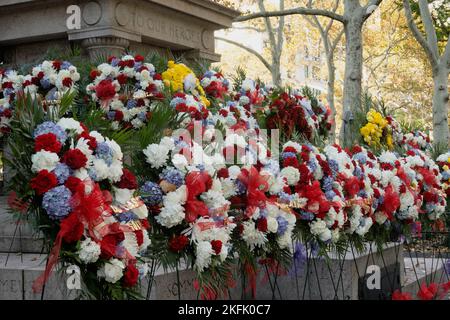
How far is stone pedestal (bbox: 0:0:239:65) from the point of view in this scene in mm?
7277

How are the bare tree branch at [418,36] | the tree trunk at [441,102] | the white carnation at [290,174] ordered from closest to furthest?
1. the white carnation at [290,174]
2. the bare tree branch at [418,36]
3. the tree trunk at [441,102]

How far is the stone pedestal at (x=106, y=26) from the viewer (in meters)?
7.28

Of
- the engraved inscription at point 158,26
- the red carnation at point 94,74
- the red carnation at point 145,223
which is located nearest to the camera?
the red carnation at point 145,223

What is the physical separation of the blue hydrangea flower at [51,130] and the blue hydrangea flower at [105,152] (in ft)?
0.51

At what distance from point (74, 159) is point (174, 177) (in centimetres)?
65

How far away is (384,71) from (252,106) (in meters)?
26.5

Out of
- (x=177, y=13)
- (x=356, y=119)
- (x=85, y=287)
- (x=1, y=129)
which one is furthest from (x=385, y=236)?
(x=177, y=13)

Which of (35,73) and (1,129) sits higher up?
(35,73)

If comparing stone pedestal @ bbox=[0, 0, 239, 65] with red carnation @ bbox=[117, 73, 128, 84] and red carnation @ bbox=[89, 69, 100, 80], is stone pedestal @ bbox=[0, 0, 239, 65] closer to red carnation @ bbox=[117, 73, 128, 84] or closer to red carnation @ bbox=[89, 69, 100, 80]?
red carnation @ bbox=[89, 69, 100, 80]

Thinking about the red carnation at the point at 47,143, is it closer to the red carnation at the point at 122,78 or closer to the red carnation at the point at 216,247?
the red carnation at the point at 216,247

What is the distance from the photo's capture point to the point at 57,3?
757 cm

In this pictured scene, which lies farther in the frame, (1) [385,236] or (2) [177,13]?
(2) [177,13]

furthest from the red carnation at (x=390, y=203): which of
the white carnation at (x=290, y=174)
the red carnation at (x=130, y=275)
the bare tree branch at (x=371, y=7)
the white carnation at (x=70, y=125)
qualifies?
the bare tree branch at (x=371, y=7)

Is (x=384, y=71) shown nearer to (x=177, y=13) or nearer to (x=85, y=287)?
(x=177, y=13)
